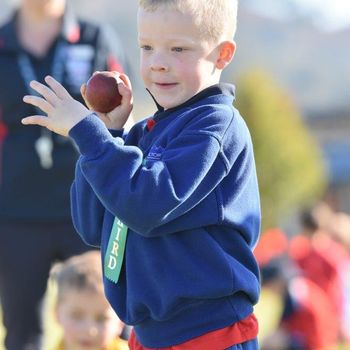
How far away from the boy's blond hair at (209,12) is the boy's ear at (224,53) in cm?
2

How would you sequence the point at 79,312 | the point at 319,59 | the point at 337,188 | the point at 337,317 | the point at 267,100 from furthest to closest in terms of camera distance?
the point at 319,59 → the point at 337,188 → the point at 267,100 → the point at 337,317 → the point at 79,312

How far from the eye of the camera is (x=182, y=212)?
11.3ft

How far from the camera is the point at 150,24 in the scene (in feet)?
11.6

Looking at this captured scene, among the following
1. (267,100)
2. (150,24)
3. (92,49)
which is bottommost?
(267,100)

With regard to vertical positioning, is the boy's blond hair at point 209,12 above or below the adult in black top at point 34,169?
above

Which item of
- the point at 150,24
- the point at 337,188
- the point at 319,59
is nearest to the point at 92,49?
the point at 150,24

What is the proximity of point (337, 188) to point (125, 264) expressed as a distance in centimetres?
4695

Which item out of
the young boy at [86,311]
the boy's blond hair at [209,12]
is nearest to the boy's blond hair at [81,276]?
the young boy at [86,311]

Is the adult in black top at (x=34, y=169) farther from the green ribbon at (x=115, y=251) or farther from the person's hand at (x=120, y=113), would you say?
the green ribbon at (x=115, y=251)

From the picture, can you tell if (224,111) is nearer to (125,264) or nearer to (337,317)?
(125,264)

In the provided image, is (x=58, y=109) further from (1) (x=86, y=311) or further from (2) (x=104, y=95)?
(1) (x=86, y=311)

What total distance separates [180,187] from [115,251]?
0.39 m

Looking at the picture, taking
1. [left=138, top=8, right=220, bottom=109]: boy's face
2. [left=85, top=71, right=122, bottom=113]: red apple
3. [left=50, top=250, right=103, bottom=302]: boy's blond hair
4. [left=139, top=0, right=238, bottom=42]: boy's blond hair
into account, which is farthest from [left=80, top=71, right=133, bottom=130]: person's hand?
[left=50, top=250, right=103, bottom=302]: boy's blond hair

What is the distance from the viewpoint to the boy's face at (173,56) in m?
3.51
